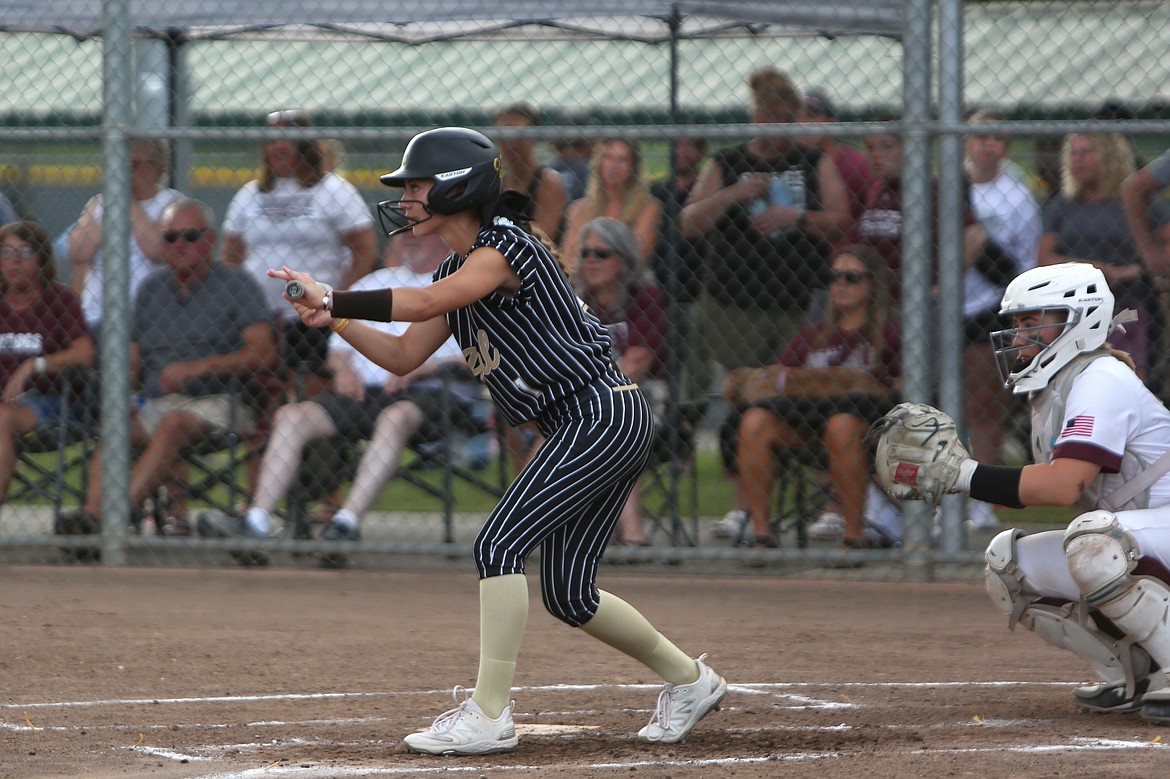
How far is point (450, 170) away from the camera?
4.15 m

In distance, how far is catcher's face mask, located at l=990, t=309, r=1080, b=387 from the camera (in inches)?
172

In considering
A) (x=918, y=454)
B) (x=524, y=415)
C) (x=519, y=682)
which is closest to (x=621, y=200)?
(x=519, y=682)

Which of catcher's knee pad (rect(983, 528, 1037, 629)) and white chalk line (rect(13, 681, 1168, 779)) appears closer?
white chalk line (rect(13, 681, 1168, 779))

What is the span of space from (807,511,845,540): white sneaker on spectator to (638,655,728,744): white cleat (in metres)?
3.53

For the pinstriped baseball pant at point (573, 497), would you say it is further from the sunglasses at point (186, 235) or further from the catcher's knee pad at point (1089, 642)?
the sunglasses at point (186, 235)

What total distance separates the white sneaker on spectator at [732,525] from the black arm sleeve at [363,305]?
389 cm

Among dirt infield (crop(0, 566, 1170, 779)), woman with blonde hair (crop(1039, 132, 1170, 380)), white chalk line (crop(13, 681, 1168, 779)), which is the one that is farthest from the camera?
woman with blonde hair (crop(1039, 132, 1170, 380))

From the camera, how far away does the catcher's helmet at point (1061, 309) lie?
14.3 feet

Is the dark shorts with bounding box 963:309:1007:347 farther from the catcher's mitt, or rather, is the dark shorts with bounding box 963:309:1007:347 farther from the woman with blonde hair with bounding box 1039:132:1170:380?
the catcher's mitt

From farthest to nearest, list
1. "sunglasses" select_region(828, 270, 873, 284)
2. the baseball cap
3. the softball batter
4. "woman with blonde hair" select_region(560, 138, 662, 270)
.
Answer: the baseball cap → "woman with blonde hair" select_region(560, 138, 662, 270) → "sunglasses" select_region(828, 270, 873, 284) → the softball batter

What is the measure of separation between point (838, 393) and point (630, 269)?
119 centimetres

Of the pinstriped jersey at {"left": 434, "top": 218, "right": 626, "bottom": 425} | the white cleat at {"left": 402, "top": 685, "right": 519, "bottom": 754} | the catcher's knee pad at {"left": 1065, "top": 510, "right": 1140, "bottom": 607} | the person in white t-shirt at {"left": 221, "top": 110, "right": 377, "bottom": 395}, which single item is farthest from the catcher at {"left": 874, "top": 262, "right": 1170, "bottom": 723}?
the person in white t-shirt at {"left": 221, "top": 110, "right": 377, "bottom": 395}

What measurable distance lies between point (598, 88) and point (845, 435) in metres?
2.35

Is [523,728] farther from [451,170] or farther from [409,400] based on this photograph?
[409,400]
